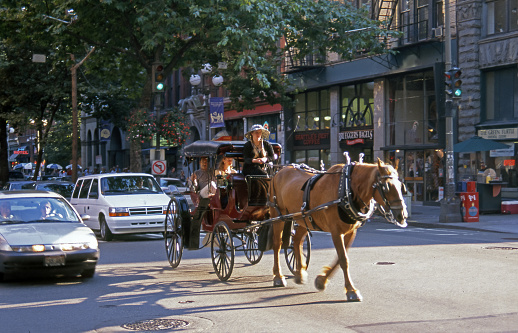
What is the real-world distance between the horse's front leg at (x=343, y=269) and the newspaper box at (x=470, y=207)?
15.1 meters

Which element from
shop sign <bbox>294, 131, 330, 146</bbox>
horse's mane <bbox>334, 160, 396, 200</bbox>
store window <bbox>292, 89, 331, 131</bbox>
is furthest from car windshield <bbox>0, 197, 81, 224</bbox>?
shop sign <bbox>294, 131, 330, 146</bbox>

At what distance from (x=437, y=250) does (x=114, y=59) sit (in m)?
18.8

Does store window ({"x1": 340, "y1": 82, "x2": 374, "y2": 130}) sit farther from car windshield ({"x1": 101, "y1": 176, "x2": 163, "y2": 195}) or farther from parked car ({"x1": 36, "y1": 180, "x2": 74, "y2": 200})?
car windshield ({"x1": 101, "y1": 176, "x2": 163, "y2": 195})

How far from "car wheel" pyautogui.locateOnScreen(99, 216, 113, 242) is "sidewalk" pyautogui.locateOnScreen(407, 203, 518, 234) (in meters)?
10.9

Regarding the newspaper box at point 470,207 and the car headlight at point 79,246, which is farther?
the newspaper box at point 470,207

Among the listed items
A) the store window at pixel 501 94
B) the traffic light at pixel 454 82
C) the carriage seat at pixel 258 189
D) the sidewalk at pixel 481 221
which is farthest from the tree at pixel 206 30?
the carriage seat at pixel 258 189

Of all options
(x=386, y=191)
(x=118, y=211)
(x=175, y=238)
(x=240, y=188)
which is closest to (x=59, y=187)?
(x=118, y=211)

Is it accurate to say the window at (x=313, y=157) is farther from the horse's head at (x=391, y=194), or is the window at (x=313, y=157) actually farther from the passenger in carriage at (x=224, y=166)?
the horse's head at (x=391, y=194)

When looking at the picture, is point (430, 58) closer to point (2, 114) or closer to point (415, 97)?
point (415, 97)

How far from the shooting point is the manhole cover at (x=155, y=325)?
8.03 metres

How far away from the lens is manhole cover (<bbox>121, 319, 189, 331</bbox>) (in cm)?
803

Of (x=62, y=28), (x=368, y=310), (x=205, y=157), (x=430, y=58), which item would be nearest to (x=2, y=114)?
(x=62, y=28)

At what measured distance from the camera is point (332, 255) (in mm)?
14664

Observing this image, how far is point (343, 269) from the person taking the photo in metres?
9.45
